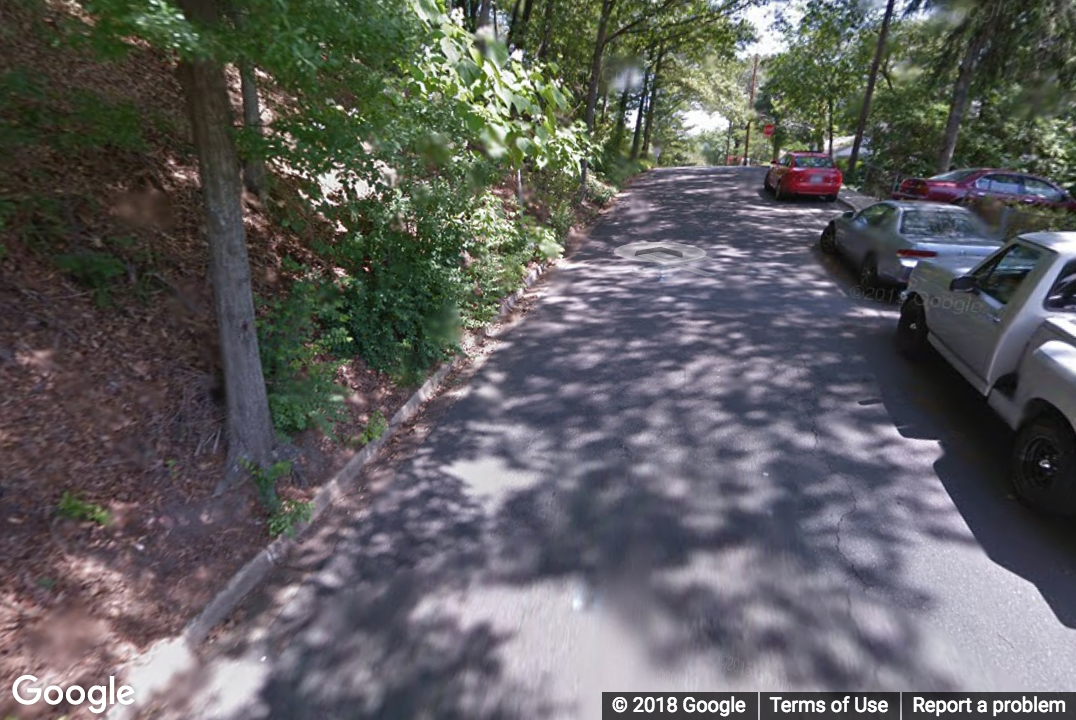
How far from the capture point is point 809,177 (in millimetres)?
16438

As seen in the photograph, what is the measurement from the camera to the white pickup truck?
352 cm

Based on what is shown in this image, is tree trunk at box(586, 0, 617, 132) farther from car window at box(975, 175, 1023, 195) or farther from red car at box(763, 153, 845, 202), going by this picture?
car window at box(975, 175, 1023, 195)

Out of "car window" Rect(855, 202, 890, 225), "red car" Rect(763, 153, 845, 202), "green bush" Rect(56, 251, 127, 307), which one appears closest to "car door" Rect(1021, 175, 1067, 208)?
"red car" Rect(763, 153, 845, 202)

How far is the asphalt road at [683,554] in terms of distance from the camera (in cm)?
274

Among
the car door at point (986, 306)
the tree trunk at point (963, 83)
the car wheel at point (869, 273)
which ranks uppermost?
the tree trunk at point (963, 83)

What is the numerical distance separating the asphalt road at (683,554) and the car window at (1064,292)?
112 centimetres

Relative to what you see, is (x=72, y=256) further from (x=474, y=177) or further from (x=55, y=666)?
(x=474, y=177)

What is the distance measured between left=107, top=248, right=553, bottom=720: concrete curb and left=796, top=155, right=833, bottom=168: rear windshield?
16.4 meters

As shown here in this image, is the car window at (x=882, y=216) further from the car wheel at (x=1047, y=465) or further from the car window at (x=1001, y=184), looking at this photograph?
the car window at (x=1001, y=184)

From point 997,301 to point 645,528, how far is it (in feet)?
11.9

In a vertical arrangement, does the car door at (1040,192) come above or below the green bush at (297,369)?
above

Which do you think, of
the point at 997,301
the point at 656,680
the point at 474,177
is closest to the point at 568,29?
A: the point at 474,177

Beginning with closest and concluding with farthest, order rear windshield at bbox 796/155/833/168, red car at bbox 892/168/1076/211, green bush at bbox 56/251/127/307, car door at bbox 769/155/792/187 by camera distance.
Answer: green bush at bbox 56/251/127/307 < red car at bbox 892/168/1076/211 < rear windshield at bbox 796/155/833/168 < car door at bbox 769/155/792/187

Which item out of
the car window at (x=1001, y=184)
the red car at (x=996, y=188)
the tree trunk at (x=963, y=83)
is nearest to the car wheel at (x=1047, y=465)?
the red car at (x=996, y=188)
